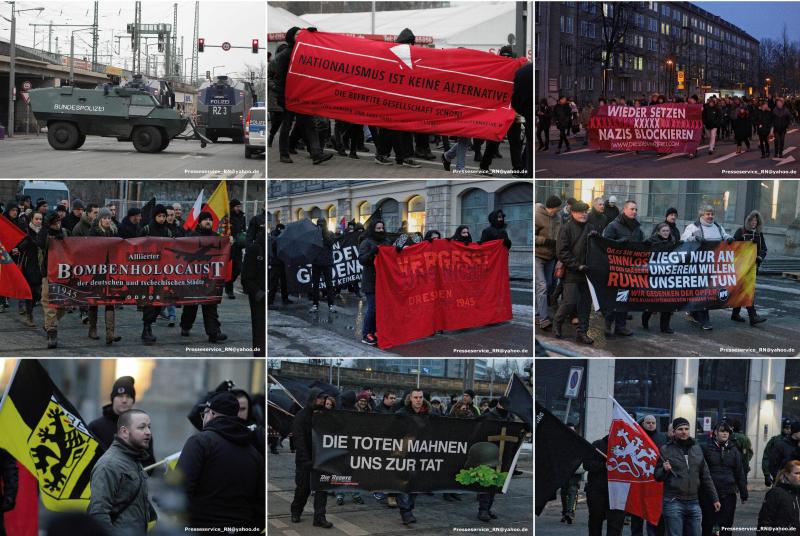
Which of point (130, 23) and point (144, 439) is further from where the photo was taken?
point (130, 23)

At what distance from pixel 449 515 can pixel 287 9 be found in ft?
14.8

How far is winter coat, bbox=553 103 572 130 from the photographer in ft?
29.2

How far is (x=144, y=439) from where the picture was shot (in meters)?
5.62

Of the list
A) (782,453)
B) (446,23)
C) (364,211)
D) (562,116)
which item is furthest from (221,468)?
(782,453)

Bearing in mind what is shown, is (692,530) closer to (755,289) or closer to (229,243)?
(755,289)

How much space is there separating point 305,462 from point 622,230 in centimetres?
328

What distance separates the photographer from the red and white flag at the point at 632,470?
26.3ft

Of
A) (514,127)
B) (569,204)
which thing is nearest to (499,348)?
(569,204)

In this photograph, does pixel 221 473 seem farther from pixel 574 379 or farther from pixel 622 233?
pixel 622 233

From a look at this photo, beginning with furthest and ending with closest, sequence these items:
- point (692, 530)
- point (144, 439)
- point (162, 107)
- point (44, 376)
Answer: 1. point (162, 107)
2. point (692, 530)
3. point (44, 376)
4. point (144, 439)

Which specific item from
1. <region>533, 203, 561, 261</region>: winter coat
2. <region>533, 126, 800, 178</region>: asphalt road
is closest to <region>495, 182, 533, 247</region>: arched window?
<region>533, 203, 561, 261</region>: winter coat

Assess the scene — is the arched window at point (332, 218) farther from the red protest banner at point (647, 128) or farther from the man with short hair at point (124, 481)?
the man with short hair at point (124, 481)

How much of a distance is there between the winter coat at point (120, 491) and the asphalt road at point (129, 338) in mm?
2723

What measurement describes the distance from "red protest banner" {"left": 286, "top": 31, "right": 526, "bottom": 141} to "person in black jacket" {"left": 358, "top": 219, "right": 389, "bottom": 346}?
942mm
